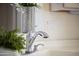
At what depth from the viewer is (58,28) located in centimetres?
111

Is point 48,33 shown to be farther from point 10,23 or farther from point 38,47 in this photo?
point 10,23

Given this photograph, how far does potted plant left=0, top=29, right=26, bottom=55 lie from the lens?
3.57 ft

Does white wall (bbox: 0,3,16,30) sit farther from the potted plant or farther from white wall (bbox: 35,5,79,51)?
white wall (bbox: 35,5,79,51)

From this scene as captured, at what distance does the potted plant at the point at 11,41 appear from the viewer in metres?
1.09

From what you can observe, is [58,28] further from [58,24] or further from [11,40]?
[11,40]

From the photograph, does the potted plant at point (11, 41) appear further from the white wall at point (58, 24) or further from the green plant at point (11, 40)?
the white wall at point (58, 24)

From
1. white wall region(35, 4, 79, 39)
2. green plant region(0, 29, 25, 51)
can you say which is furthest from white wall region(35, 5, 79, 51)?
green plant region(0, 29, 25, 51)

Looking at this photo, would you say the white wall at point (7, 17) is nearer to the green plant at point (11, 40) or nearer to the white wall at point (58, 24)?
the green plant at point (11, 40)

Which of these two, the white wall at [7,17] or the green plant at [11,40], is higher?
the white wall at [7,17]

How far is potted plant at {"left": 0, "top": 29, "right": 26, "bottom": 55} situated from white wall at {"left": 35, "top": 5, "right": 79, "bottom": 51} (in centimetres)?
11

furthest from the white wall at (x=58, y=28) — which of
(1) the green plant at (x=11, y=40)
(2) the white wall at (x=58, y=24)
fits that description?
(1) the green plant at (x=11, y=40)

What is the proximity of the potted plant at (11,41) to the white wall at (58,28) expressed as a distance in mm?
115

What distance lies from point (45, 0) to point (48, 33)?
0.69 ft

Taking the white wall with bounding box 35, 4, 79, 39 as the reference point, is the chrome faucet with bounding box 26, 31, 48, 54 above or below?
below
